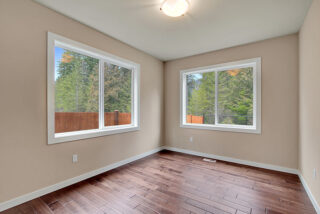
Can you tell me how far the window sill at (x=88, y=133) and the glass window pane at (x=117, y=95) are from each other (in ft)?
0.44

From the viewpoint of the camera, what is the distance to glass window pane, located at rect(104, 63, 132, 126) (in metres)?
3.05

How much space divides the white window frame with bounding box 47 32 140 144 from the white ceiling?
0.40m

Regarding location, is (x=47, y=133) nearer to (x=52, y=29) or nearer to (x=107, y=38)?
(x=52, y=29)

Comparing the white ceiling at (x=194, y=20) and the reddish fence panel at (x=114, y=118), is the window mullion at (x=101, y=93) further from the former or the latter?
the white ceiling at (x=194, y=20)

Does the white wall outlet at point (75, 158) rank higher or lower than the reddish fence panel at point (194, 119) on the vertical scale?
lower

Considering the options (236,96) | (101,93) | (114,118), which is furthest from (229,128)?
(101,93)

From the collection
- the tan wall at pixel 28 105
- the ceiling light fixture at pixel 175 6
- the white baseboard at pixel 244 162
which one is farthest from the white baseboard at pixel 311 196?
the tan wall at pixel 28 105

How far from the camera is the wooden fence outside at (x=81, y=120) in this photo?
2359 millimetres

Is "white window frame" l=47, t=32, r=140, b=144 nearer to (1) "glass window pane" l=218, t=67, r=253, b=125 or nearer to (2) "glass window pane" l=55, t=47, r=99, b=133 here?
(2) "glass window pane" l=55, t=47, r=99, b=133

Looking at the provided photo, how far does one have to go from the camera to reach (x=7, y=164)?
1.78 metres

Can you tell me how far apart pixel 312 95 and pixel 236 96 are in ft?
4.94

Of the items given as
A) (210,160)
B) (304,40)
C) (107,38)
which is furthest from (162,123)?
(304,40)

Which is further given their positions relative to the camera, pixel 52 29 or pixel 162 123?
pixel 162 123

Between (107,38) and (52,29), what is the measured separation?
0.93m
